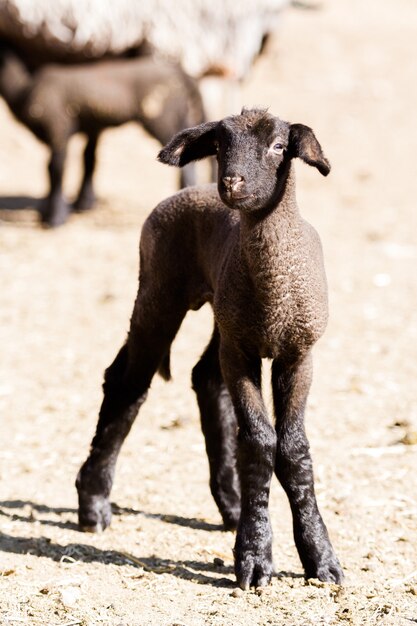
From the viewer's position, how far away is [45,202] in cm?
1410

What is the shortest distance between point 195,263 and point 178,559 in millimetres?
1583

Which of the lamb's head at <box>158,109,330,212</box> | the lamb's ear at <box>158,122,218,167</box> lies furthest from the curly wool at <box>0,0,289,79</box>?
the lamb's head at <box>158,109,330,212</box>

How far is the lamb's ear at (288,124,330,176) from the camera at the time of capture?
4.71 metres

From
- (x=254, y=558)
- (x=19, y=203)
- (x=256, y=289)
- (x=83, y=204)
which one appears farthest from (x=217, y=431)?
(x=19, y=203)

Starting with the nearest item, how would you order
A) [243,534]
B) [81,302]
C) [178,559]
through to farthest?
[243,534] → [178,559] → [81,302]

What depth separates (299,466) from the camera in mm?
5242

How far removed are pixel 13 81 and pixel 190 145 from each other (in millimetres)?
9279

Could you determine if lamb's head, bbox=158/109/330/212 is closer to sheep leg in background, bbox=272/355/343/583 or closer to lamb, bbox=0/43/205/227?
sheep leg in background, bbox=272/355/343/583

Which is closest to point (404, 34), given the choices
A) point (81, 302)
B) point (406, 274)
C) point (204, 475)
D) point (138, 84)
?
point (138, 84)

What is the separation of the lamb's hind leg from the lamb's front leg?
87cm

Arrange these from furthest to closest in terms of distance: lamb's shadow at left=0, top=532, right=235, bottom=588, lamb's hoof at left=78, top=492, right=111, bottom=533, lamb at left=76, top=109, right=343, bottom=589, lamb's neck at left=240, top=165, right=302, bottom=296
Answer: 1. lamb's hoof at left=78, top=492, right=111, bottom=533
2. lamb's shadow at left=0, top=532, right=235, bottom=588
3. lamb's neck at left=240, top=165, right=302, bottom=296
4. lamb at left=76, top=109, right=343, bottom=589

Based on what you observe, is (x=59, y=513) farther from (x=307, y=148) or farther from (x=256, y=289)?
(x=307, y=148)

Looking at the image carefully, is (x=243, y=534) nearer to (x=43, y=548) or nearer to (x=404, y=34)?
(x=43, y=548)

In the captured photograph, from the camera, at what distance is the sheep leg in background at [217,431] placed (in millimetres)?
6098
